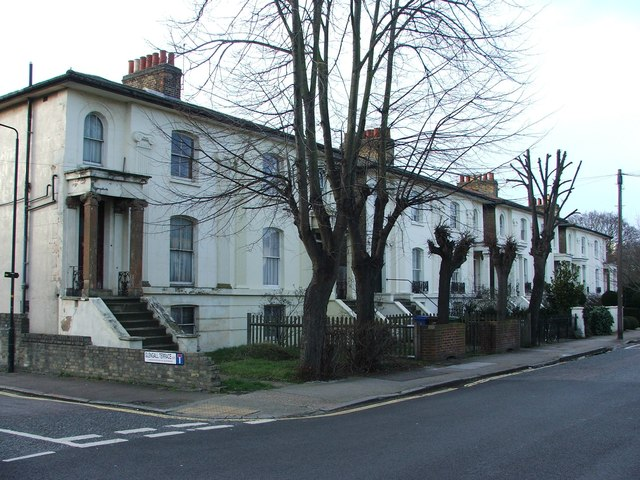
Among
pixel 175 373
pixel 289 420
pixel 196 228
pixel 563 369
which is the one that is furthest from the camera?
pixel 196 228

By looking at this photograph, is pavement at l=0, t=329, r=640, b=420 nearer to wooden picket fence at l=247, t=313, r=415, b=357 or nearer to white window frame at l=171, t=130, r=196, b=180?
wooden picket fence at l=247, t=313, r=415, b=357

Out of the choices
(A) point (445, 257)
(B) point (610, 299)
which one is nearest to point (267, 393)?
(A) point (445, 257)

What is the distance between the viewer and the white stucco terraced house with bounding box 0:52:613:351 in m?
17.2

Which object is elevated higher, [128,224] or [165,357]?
[128,224]

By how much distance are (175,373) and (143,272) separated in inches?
251

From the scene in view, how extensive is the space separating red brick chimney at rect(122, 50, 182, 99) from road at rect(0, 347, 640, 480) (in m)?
12.0

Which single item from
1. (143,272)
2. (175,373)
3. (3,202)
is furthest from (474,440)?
(3,202)

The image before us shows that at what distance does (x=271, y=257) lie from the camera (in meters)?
23.6

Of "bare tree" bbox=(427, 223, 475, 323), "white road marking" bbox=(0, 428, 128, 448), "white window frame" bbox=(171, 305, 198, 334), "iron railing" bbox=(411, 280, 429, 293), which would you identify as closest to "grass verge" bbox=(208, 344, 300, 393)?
"white window frame" bbox=(171, 305, 198, 334)

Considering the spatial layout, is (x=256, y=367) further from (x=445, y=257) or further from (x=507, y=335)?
(x=507, y=335)

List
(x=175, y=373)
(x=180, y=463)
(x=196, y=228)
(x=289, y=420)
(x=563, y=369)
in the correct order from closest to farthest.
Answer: (x=180, y=463), (x=289, y=420), (x=175, y=373), (x=563, y=369), (x=196, y=228)

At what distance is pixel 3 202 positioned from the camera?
19875mm

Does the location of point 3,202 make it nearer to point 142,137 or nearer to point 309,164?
point 142,137

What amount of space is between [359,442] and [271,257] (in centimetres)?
1572
